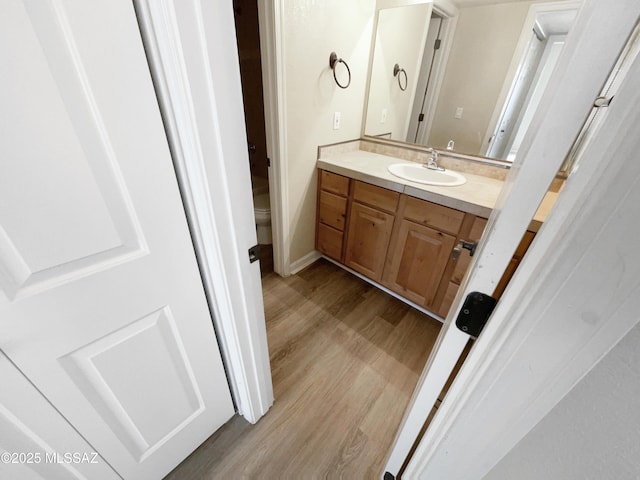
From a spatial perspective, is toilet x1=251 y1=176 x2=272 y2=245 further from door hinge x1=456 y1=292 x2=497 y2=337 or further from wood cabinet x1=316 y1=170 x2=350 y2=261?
door hinge x1=456 y1=292 x2=497 y2=337

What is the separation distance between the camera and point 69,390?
0.62 m

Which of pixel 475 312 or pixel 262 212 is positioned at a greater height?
pixel 475 312

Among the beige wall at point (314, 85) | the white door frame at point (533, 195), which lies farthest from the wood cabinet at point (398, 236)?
the white door frame at point (533, 195)

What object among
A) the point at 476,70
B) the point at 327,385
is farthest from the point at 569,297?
the point at 476,70

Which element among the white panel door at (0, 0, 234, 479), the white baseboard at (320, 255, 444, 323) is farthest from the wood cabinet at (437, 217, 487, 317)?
the white panel door at (0, 0, 234, 479)

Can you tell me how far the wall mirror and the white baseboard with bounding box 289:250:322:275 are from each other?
1162 mm

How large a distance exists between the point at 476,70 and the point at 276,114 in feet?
4.06

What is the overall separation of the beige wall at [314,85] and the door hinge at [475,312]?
57.1 inches

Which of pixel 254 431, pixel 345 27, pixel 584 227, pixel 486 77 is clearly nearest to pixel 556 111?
pixel 584 227

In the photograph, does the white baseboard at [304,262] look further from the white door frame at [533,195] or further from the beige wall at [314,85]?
the white door frame at [533,195]

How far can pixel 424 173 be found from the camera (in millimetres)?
1775

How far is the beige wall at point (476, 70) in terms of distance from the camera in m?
1.42

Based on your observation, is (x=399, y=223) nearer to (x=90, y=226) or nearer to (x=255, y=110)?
(x=90, y=226)

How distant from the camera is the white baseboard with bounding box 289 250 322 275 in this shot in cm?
213
